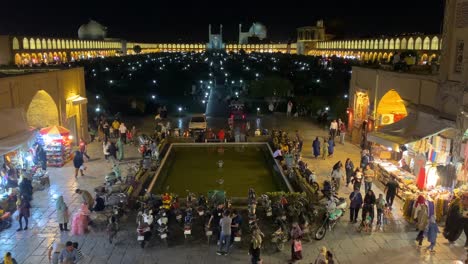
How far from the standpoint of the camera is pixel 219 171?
1789cm

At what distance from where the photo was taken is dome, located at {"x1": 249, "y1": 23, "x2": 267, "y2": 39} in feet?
473

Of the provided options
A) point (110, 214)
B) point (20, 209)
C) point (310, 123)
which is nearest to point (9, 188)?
point (20, 209)

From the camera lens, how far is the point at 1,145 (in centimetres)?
1293

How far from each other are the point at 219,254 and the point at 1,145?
299 inches

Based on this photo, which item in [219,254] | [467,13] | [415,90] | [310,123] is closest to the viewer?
[219,254]

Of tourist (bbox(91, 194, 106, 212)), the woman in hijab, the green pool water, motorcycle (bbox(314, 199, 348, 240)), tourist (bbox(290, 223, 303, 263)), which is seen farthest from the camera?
the woman in hijab

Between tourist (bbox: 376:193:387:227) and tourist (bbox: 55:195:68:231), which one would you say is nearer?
tourist (bbox: 55:195:68:231)

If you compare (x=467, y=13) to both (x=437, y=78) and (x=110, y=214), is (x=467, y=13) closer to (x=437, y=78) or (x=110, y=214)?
(x=437, y=78)

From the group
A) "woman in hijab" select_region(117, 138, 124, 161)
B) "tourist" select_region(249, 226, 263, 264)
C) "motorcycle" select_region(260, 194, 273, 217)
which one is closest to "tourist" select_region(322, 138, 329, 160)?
"motorcycle" select_region(260, 194, 273, 217)

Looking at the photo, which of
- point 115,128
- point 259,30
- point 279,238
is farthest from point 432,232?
point 259,30

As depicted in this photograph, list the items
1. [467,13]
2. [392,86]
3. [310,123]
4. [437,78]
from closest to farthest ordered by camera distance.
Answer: [467,13] < [437,78] < [392,86] < [310,123]

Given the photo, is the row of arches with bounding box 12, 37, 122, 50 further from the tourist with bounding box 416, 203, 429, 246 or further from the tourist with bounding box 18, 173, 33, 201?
→ the tourist with bounding box 416, 203, 429, 246

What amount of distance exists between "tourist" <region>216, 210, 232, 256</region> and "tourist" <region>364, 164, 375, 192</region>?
491cm

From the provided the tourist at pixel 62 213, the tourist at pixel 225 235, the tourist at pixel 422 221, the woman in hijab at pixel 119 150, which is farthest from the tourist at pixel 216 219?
the woman in hijab at pixel 119 150
